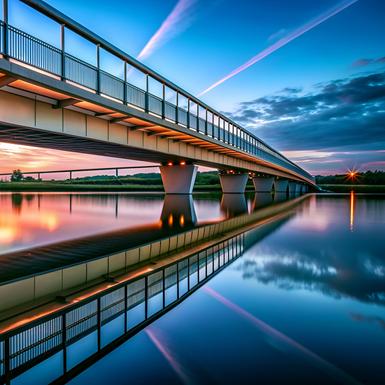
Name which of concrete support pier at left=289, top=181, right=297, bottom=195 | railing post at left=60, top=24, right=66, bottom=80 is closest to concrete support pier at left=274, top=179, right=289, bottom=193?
concrete support pier at left=289, top=181, right=297, bottom=195

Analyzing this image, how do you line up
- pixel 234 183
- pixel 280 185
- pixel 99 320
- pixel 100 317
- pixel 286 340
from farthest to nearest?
1. pixel 280 185
2. pixel 234 183
3. pixel 100 317
4. pixel 99 320
5. pixel 286 340

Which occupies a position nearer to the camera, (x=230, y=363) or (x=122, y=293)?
(x=230, y=363)

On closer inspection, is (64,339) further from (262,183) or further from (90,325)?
(262,183)

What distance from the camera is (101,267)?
777 cm

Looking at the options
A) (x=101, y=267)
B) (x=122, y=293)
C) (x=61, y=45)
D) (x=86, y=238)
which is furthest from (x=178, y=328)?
(x=61, y=45)

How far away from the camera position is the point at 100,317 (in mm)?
4551

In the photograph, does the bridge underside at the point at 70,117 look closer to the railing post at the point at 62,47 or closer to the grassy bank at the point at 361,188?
the railing post at the point at 62,47

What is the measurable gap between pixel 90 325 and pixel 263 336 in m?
2.31

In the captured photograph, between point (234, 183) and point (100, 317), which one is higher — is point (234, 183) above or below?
above

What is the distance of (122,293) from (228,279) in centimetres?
224

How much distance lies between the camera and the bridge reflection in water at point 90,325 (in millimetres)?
3416

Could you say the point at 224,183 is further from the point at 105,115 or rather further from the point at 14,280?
the point at 14,280

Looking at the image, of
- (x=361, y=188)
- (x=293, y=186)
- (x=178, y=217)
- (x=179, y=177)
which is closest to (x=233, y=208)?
(x=178, y=217)

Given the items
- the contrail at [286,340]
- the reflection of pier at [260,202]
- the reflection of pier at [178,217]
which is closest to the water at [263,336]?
the contrail at [286,340]
